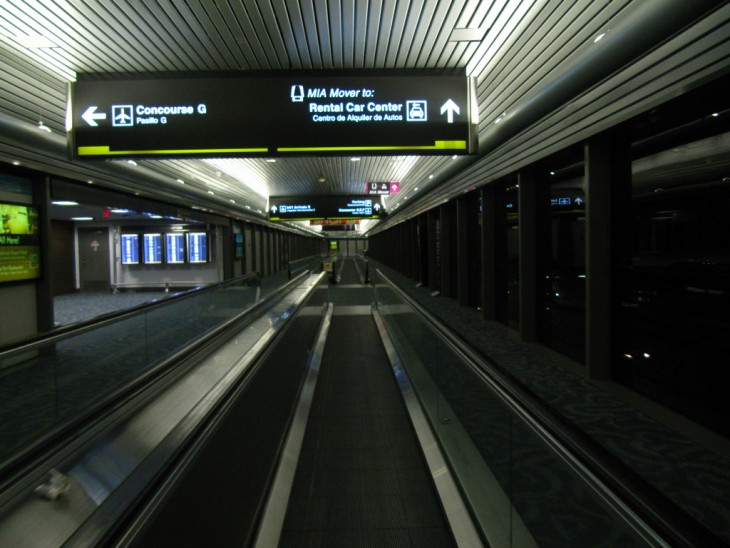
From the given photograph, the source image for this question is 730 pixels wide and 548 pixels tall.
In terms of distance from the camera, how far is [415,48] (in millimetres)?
5074

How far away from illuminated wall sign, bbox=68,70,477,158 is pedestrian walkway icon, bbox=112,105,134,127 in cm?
1

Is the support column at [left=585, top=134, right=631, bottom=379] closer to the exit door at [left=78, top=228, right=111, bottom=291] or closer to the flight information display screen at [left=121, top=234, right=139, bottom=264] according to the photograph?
the flight information display screen at [left=121, top=234, right=139, bottom=264]

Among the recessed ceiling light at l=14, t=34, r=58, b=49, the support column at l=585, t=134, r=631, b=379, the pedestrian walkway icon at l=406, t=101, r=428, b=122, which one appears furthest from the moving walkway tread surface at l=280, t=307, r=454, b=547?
the recessed ceiling light at l=14, t=34, r=58, b=49

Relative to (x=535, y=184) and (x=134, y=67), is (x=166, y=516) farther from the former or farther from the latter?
(x=535, y=184)

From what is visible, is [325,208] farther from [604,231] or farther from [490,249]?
[604,231]

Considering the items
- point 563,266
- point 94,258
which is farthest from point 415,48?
point 94,258

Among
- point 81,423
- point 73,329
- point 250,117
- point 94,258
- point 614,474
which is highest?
point 250,117

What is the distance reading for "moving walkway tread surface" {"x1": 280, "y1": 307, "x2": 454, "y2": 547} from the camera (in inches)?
110

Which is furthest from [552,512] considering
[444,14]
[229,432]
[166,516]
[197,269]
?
[197,269]

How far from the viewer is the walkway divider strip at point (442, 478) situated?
2613mm

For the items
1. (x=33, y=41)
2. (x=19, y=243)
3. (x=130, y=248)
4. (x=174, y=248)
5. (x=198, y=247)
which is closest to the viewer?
(x=33, y=41)

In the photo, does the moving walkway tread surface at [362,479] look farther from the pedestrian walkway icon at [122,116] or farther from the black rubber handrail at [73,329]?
the pedestrian walkway icon at [122,116]

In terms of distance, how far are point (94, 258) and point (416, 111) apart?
17136mm

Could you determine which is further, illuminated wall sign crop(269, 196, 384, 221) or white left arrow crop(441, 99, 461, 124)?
illuminated wall sign crop(269, 196, 384, 221)
